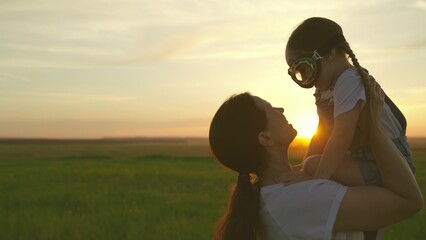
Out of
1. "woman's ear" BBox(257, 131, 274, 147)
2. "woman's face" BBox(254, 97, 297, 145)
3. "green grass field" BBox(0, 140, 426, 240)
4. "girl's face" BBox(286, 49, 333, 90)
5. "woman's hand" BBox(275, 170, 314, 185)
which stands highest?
"girl's face" BBox(286, 49, 333, 90)

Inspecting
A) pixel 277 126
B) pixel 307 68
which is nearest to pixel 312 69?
pixel 307 68

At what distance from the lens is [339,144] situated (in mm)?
3006

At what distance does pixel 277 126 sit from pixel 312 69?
370mm

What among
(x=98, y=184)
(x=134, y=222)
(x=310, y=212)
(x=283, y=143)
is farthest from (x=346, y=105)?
(x=98, y=184)

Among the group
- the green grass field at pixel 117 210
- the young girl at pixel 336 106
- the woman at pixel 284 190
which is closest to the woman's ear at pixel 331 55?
the young girl at pixel 336 106

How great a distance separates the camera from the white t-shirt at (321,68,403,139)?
300 centimetres

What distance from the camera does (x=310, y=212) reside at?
2.83m

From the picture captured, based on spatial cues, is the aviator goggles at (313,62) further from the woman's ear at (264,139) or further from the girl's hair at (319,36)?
the woman's ear at (264,139)

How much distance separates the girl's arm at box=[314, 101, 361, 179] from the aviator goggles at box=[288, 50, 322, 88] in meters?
0.29

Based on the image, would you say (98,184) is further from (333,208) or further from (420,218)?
(333,208)

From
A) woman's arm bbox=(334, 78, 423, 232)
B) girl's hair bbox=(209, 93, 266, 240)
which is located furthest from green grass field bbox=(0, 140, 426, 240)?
woman's arm bbox=(334, 78, 423, 232)

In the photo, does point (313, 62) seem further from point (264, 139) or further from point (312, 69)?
point (264, 139)

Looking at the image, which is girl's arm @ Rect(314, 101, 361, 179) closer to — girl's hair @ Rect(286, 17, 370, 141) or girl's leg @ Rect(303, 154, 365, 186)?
girl's leg @ Rect(303, 154, 365, 186)

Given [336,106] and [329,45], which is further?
[329,45]
